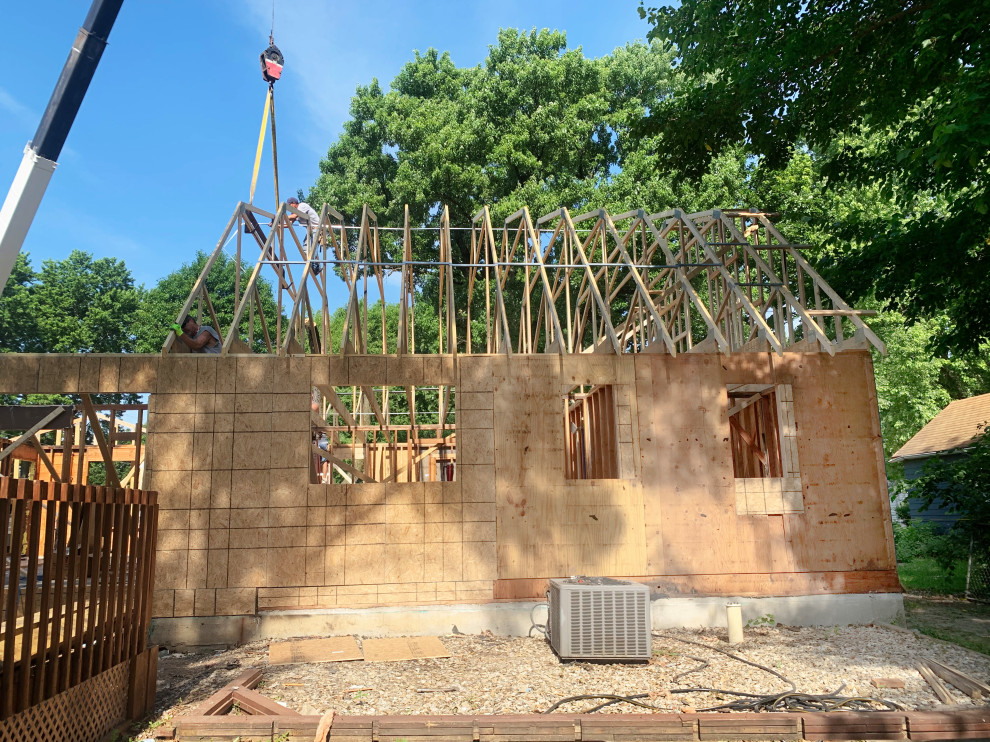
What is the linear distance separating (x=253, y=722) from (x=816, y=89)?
451 inches

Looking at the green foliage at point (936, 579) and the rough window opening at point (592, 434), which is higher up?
the rough window opening at point (592, 434)

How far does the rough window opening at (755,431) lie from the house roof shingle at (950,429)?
1154 cm

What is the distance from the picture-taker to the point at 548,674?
7.40 metres

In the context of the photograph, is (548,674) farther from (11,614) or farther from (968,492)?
(968,492)

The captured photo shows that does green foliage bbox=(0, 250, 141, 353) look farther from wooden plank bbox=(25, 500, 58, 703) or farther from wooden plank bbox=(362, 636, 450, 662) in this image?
wooden plank bbox=(25, 500, 58, 703)

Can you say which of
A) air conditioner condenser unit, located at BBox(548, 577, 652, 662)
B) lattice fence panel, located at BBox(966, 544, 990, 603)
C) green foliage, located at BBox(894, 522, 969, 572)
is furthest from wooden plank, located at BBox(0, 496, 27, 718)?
lattice fence panel, located at BBox(966, 544, 990, 603)

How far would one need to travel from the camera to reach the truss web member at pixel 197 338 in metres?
9.99

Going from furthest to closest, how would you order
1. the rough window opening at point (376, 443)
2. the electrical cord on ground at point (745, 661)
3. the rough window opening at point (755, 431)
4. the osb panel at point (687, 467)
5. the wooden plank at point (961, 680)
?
the rough window opening at point (376, 443), the rough window opening at point (755, 431), the osb panel at point (687, 467), the electrical cord on ground at point (745, 661), the wooden plank at point (961, 680)

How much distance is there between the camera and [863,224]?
13.3 m

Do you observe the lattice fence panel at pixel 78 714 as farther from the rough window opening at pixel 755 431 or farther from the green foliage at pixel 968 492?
the green foliage at pixel 968 492

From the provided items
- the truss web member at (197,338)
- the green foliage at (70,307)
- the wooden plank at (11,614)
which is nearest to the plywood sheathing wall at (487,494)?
the truss web member at (197,338)

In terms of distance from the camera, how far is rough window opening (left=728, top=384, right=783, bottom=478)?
1102 cm

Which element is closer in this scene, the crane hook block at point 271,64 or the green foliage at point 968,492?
the green foliage at point 968,492

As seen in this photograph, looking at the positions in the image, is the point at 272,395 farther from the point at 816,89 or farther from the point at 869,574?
the point at 816,89
